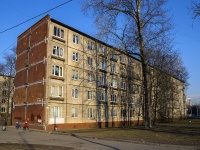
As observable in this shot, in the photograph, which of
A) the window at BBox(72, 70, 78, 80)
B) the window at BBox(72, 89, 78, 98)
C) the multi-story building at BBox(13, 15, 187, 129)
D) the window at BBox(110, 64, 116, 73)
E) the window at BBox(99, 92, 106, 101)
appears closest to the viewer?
the multi-story building at BBox(13, 15, 187, 129)

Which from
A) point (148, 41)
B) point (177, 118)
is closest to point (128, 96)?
point (148, 41)

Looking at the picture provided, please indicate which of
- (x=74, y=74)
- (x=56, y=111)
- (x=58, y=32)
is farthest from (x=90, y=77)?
(x=56, y=111)

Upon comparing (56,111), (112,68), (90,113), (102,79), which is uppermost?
(112,68)

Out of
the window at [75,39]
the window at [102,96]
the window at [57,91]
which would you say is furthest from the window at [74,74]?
the window at [102,96]

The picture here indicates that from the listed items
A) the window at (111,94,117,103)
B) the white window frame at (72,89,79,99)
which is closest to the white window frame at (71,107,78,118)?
the white window frame at (72,89,79,99)

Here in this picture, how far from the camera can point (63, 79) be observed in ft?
118

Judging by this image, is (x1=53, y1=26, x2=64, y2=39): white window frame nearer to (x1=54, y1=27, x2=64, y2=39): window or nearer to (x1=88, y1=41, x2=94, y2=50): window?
(x1=54, y1=27, x2=64, y2=39): window

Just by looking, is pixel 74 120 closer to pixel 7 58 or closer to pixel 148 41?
pixel 148 41

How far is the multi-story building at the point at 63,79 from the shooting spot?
34.4m

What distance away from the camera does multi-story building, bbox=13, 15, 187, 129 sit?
1353 inches

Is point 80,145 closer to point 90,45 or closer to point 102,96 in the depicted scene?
point 90,45

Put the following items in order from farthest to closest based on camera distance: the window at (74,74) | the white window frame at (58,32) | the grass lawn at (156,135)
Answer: the window at (74,74)
the white window frame at (58,32)
the grass lawn at (156,135)

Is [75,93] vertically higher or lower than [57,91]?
lower

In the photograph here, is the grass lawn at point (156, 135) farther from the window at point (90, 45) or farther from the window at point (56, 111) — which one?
the window at point (90, 45)
